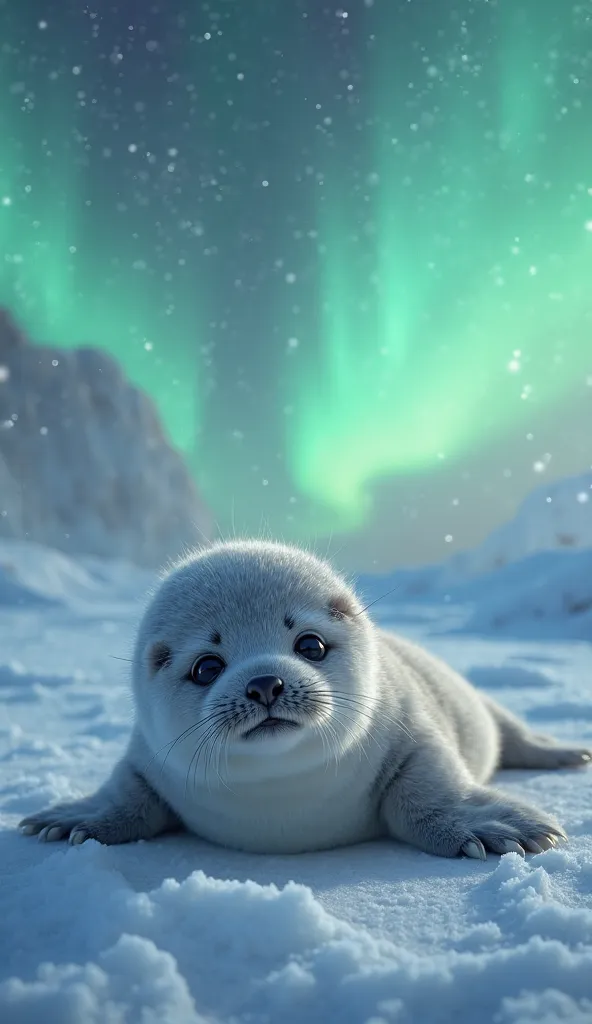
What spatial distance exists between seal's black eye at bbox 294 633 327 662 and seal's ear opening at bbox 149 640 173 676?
0.41 m

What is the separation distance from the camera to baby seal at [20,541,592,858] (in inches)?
82.8

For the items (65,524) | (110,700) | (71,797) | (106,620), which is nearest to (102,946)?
(71,797)

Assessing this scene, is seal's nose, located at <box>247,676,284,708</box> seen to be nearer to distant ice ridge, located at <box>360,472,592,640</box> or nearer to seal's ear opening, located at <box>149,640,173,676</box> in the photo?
seal's ear opening, located at <box>149,640,173,676</box>

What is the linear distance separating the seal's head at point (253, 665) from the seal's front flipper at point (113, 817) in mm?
205

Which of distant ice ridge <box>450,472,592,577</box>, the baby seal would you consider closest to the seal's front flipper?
the baby seal

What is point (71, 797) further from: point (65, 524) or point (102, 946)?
point (65, 524)

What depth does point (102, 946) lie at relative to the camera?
1.46m

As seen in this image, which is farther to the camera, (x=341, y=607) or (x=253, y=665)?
(x=341, y=607)

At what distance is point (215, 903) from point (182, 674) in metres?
0.79

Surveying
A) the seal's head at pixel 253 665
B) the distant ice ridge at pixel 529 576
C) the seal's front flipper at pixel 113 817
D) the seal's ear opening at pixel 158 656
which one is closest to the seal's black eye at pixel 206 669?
the seal's head at pixel 253 665

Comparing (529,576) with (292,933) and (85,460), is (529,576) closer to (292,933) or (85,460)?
(292,933)

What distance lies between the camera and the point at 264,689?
1.99 meters

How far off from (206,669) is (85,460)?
34.2m

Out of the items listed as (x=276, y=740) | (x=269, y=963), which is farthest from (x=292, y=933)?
(x=276, y=740)
